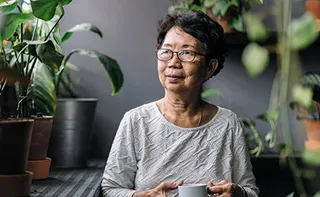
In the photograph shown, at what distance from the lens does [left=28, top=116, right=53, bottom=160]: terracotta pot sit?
7.48 ft

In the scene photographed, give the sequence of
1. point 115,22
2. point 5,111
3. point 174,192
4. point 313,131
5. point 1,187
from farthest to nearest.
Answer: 1. point 115,22
2. point 174,192
3. point 5,111
4. point 1,187
5. point 313,131

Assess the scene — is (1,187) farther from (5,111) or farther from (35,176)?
(35,176)

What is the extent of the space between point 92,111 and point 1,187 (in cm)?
89

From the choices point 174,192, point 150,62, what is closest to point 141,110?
point 174,192

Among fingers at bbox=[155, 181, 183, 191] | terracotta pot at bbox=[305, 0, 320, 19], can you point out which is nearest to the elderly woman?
fingers at bbox=[155, 181, 183, 191]

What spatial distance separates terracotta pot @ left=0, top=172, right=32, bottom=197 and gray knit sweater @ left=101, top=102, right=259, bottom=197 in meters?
0.31

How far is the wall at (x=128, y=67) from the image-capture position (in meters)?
2.88

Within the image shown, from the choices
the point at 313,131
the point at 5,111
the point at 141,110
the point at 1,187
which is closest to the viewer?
the point at 313,131

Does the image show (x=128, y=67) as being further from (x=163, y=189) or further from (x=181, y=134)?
(x=163, y=189)

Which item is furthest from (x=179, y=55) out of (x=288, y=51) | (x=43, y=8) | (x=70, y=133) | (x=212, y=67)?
(x=288, y=51)

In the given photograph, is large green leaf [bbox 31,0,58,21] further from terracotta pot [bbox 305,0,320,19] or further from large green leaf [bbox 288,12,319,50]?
large green leaf [bbox 288,12,319,50]

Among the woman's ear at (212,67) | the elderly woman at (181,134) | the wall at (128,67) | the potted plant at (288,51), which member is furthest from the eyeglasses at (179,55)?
the potted plant at (288,51)

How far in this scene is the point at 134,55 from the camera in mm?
2891

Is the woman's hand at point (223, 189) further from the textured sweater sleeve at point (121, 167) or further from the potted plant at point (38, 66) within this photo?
the potted plant at point (38, 66)
